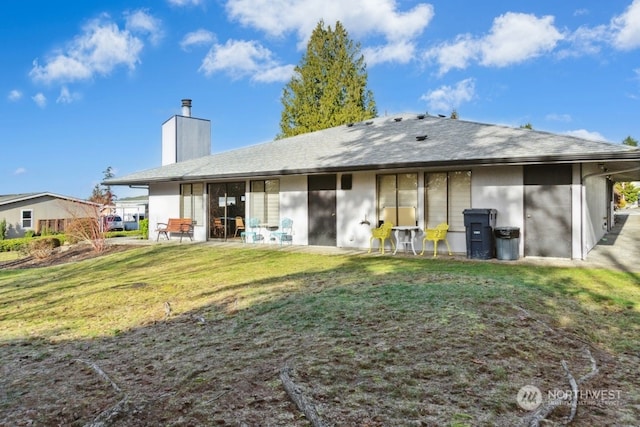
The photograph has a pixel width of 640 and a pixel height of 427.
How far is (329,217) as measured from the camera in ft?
42.1

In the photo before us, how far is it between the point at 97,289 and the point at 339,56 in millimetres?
28225

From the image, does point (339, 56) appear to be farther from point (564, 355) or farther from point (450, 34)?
point (564, 355)

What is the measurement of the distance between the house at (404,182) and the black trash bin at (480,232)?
765 mm

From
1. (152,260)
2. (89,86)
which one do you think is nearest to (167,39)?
(89,86)

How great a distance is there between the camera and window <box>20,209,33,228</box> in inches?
1171

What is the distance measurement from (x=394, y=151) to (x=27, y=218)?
30.3m

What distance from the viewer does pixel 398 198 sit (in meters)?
11.7

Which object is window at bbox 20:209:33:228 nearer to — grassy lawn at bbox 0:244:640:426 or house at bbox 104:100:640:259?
house at bbox 104:100:640:259

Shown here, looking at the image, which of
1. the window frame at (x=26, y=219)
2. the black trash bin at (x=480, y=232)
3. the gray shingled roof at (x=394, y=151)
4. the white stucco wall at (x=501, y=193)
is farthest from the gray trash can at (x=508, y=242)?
the window frame at (x=26, y=219)

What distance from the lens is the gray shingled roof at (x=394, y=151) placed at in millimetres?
Result: 9312

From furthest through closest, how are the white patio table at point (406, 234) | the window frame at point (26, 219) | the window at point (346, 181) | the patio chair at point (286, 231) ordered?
the window frame at point (26, 219), the patio chair at point (286, 231), the window at point (346, 181), the white patio table at point (406, 234)

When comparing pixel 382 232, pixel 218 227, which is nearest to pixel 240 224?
pixel 218 227

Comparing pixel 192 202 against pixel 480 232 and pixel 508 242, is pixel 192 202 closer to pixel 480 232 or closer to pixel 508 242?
pixel 480 232
